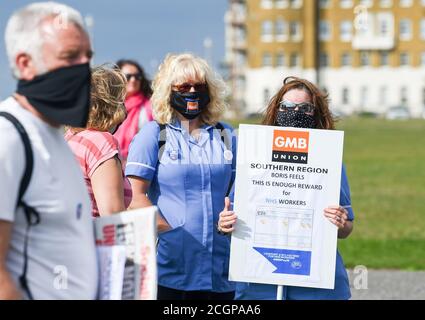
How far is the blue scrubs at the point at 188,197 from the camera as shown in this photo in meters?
6.21

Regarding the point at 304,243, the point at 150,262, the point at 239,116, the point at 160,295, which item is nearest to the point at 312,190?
the point at 304,243

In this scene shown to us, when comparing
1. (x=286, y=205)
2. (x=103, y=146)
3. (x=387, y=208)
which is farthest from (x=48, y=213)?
(x=387, y=208)

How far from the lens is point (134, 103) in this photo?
11289mm

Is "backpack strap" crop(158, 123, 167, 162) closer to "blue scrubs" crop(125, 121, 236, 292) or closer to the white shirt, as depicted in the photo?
"blue scrubs" crop(125, 121, 236, 292)

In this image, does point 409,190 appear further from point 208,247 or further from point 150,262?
point 150,262

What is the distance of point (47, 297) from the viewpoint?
3939mm

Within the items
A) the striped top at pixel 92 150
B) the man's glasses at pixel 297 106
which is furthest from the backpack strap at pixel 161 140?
the man's glasses at pixel 297 106

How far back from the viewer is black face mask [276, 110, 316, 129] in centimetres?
582

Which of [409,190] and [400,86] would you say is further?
[400,86]

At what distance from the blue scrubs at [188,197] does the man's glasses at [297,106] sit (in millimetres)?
550

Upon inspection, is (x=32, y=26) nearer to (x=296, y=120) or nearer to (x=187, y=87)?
(x=296, y=120)

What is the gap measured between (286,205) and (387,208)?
659 inches
